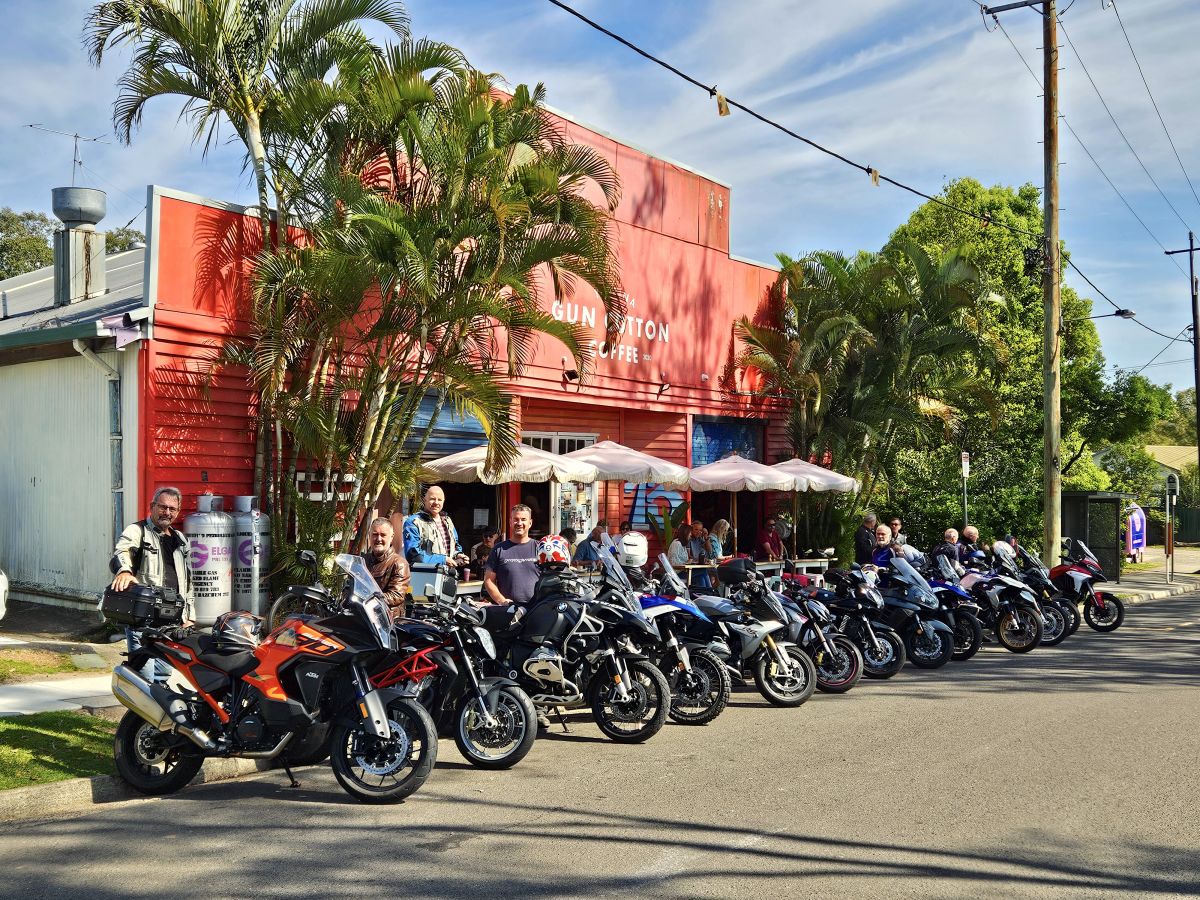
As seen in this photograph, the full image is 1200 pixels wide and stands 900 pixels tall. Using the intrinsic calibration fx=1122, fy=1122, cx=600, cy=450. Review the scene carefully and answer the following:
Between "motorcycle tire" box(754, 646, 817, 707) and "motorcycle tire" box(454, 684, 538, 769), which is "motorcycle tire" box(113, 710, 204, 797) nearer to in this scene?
"motorcycle tire" box(454, 684, 538, 769)

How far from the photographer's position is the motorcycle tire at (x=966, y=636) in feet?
42.8

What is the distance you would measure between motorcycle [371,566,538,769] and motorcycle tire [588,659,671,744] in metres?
0.98

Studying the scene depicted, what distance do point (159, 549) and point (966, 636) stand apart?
30.1 ft

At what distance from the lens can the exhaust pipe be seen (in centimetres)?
676

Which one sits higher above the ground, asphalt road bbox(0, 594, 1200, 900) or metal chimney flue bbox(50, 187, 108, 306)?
metal chimney flue bbox(50, 187, 108, 306)

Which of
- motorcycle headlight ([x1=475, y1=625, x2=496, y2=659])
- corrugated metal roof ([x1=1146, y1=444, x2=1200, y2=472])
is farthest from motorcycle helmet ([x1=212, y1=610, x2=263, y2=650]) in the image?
corrugated metal roof ([x1=1146, y1=444, x2=1200, y2=472])

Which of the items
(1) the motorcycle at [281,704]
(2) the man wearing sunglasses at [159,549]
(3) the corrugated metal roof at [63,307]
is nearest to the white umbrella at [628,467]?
(3) the corrugated metal roof at [63,307]

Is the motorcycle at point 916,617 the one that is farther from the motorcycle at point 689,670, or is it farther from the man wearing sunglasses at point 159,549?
the man wearing sunglasses at point 159,549

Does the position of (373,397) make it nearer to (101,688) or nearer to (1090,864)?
(101,688)

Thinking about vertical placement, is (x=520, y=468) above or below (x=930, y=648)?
above

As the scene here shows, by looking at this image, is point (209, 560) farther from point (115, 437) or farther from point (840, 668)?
point (840, 668)

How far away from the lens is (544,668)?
8.38 metres

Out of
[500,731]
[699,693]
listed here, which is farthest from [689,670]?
[500,731]

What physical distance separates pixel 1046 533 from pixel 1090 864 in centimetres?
1497
